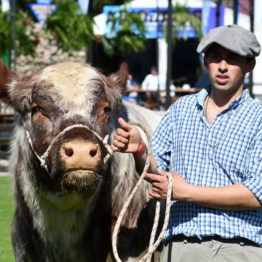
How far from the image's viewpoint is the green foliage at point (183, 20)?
3022 centimetres

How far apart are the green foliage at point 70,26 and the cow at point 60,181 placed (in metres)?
18.2

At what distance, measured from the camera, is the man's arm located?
4.09 meters

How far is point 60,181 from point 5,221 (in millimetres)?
5750


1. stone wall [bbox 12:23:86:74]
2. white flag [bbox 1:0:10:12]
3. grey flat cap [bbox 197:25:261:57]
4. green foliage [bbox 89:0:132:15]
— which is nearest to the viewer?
grey flat cap [bbox 197:25:261:57]

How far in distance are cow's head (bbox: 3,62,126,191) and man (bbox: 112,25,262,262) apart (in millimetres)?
312

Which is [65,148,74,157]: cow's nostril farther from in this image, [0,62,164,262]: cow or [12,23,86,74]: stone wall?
[12,23,86,74]: stone wall

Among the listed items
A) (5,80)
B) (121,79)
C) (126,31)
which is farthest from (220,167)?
(126,31)

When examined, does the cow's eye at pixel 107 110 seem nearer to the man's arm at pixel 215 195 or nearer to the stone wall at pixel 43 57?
the man's arm at pixel 215 195

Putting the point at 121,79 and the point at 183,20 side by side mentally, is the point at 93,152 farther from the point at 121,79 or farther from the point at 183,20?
the point at 183,20

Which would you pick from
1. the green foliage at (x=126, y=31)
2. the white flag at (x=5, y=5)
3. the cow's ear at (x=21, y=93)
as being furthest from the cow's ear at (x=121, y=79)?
the green foliage at (x=126, y=31)

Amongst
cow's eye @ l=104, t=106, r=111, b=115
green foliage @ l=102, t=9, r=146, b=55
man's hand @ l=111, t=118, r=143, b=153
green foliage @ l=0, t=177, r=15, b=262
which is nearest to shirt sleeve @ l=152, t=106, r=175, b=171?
man's hand @ l=111, t=118, r=143, b=153

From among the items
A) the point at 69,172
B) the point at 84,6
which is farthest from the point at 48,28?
the point at 69,172

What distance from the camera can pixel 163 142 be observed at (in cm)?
458

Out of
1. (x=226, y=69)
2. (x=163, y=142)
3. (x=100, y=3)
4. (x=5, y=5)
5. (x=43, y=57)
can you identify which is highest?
(x=226, y=69)
